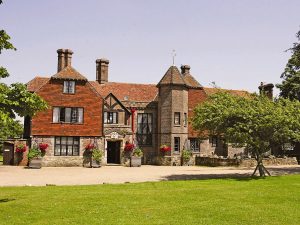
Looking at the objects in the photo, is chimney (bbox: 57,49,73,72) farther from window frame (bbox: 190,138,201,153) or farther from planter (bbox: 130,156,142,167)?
window frame (bbox: 190,138,201,153)

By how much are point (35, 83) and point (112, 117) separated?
8771 mm

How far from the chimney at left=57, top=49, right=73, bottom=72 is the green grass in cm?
2284

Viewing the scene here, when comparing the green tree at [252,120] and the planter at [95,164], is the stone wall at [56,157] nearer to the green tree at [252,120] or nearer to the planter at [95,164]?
the planter at [95,164]

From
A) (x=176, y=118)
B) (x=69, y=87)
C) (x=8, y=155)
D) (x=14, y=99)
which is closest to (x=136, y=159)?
(x=176, y=118)

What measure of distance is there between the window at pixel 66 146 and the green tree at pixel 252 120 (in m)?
15.7

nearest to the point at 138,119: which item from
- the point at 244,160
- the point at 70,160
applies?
the point at 70,160

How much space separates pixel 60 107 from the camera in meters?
36.8

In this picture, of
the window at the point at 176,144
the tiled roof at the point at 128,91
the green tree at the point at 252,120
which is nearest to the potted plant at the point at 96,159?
the tiled roof at the point at 128,91

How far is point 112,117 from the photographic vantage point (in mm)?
39688

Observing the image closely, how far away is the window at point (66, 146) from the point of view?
36466mm

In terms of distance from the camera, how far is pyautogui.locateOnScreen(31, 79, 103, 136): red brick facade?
3619cm

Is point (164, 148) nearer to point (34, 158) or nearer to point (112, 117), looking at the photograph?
point (112, 117)

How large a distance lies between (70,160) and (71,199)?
72.6ft

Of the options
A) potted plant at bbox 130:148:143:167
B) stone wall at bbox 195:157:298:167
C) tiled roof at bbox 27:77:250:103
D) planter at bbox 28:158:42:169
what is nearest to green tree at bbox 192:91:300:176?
stone wall at bbox 195:157:298:167
